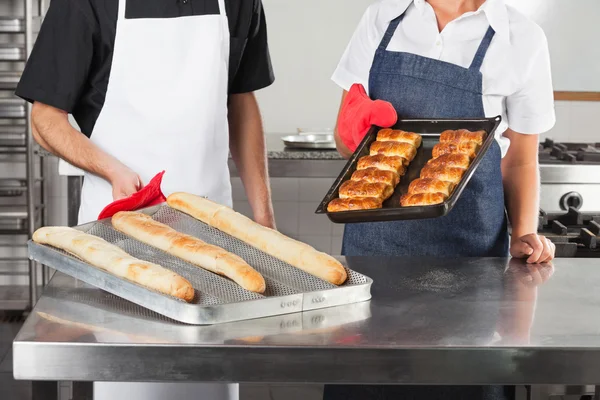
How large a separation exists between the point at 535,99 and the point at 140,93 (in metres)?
1.02

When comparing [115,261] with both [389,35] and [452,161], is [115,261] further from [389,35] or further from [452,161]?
[389,35]

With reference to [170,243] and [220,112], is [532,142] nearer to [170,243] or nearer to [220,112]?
[220,112]

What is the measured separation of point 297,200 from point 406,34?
9.17 feet

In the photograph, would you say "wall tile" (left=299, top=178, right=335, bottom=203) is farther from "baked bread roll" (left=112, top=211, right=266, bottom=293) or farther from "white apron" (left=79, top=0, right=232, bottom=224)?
"baked bread roll" (left=112, top=211, right=266, bottom=293)

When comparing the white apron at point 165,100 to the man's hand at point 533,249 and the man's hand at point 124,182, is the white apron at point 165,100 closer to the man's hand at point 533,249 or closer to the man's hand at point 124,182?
the man's hand at point 124,182

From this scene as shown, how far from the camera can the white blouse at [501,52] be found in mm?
2098

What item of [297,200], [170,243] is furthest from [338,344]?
[297,200]

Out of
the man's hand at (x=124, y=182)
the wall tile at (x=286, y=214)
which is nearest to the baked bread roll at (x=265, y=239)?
the man's hand at (x=124, y=182)

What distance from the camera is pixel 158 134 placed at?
2.17 meters

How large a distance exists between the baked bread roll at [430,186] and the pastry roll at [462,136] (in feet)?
0.46

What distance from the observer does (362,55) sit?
7.48 ft

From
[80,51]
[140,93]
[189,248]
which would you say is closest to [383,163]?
[189,248]

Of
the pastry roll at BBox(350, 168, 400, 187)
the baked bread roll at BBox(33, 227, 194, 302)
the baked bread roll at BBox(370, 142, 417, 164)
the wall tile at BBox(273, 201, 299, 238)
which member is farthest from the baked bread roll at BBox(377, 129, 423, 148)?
the wall tile at BBox(273, 201, 299, 238)

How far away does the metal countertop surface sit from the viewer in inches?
47.8
